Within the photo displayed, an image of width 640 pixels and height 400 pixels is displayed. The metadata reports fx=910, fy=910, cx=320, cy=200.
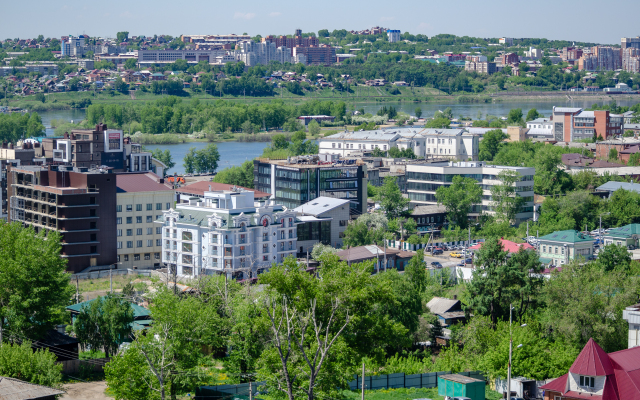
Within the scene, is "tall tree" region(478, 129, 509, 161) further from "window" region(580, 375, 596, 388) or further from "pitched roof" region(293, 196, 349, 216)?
"window" region(580, 375, 596, 388)

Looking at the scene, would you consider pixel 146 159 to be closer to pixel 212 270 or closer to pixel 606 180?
pixel 212 270

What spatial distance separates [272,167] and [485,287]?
49.6 ft

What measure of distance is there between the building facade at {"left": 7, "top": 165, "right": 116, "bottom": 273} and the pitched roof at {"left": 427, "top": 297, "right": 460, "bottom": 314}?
9505 mm

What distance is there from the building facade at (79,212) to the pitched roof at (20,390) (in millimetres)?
12266

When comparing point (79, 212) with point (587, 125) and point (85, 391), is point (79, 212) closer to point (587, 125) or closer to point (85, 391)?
point (85, 391)

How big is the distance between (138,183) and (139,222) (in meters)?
1.40

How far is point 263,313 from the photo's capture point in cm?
1230

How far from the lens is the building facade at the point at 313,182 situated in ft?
97.1

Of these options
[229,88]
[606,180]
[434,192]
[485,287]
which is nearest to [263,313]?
[485,287]

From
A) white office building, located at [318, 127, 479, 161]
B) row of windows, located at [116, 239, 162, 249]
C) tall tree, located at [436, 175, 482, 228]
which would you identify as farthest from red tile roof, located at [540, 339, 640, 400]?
white office building, located at [318, 127, 479, 161]

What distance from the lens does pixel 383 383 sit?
1295 cm

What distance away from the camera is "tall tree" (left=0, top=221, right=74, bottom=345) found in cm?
1468

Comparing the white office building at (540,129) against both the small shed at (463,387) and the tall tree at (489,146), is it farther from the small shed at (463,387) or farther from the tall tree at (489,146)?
the small shed at (463,387)

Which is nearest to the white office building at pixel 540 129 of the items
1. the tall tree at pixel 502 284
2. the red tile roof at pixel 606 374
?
the tall tree at pixel 502 284
